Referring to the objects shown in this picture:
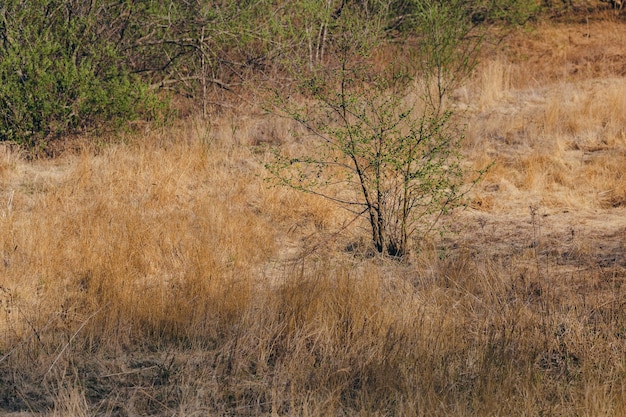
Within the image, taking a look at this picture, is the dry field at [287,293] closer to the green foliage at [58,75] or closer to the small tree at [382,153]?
the small tree at [382,153]

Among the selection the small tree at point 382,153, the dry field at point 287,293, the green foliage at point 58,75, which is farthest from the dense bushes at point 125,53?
the small tree at point 382,153

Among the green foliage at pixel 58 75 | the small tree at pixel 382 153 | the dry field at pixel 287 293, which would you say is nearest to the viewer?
the dry field at pixel 287 293

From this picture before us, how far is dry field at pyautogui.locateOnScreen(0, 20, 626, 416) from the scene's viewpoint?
3658 mm

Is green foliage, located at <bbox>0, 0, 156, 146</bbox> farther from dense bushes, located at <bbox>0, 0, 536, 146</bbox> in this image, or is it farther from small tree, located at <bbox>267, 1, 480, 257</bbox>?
small tree, located at <bbox>267, 1, 480, 257</bbox>

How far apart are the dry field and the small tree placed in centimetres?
26

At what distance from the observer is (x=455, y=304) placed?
4531mm

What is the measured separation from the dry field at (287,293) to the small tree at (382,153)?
260 millimetres

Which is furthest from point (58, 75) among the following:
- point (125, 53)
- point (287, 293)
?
point (287, 293)

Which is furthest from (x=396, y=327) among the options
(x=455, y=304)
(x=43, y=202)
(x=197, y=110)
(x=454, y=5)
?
(x=454, y=5)

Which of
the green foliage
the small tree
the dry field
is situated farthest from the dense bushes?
the small tree

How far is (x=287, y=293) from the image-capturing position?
4590mm

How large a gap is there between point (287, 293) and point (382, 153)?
178 cm

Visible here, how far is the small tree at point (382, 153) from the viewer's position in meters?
5.91

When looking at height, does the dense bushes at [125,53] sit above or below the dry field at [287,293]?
above
